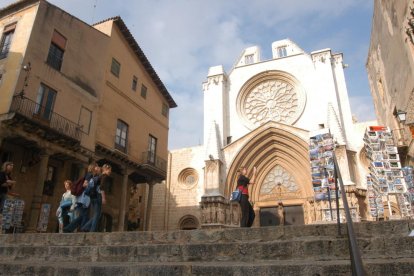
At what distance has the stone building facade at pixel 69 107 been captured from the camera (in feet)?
38.8

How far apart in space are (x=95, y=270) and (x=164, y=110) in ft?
60.3

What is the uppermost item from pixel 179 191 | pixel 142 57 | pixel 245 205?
pixel 142 57

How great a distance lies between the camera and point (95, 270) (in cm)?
404

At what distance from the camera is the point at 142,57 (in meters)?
19.8

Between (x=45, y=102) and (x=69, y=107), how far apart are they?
1251 millimetres

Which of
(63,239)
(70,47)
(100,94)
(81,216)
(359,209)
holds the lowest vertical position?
(63,239)

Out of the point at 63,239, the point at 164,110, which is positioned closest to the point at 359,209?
the point at 164,110

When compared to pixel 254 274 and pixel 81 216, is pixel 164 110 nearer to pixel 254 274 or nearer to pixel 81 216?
pixel 81 216

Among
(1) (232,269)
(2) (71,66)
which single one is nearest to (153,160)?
(2) (71,66)

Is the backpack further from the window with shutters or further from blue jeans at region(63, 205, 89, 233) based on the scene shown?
the window with shutters

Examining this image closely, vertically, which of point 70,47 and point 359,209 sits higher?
point 70,47

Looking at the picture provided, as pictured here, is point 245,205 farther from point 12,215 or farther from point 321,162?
point 12,215

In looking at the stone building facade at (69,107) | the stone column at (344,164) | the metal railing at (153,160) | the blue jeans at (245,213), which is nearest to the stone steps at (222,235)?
the blue jeans at (245,213)

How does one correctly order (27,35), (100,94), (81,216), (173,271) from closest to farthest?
(173,271) → (81,216) → (27,35) → (100,94)
